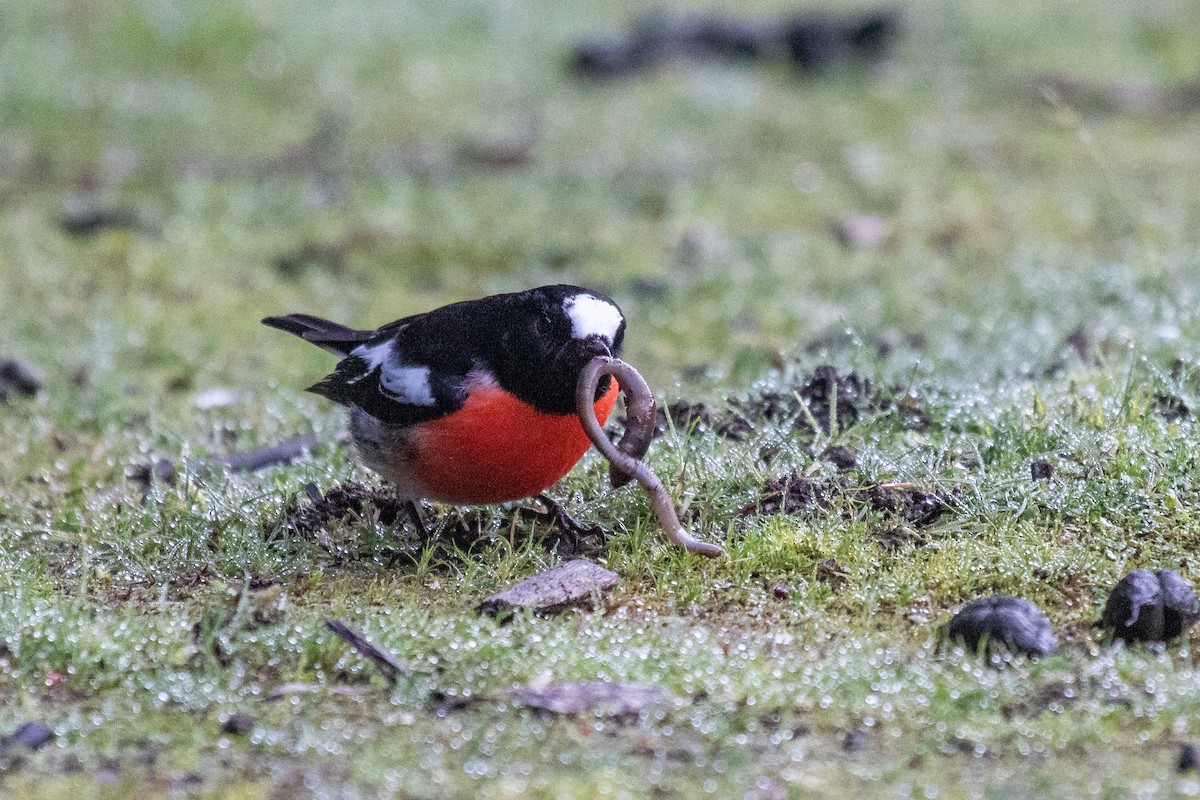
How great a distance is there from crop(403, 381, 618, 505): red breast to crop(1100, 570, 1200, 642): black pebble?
1.51m

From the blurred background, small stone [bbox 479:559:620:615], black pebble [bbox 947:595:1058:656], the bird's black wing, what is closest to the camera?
black pebble [bbox 947:595:1058:656]

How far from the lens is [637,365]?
687 cm

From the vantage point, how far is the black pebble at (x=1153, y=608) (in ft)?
11.3

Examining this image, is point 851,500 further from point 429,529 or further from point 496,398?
point 429,529

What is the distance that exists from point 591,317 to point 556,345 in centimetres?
13

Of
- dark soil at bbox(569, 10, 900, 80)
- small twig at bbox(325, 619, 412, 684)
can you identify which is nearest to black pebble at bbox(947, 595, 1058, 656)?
small twig at bbox(325, 619, 412, 684)

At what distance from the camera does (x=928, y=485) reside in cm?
431

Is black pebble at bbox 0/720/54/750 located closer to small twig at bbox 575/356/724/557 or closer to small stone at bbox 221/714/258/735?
small stone at bbox 221/714/258/735

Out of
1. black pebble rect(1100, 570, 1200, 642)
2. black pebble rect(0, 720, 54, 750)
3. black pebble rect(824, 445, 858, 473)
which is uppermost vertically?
black pebble rect(824, 445, 858, 473)

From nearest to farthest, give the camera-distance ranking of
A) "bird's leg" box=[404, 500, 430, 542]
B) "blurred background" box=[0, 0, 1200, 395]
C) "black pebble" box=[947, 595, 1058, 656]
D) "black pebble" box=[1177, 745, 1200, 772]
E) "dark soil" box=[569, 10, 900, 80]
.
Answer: "black pebble" box=[1177, 745, 1200, 772]
"black pebble" box=[947, 595, 1058, 656]
"bird's leg" box=[404, 500, 430, 542]
"blurred background" box=[0, 0, 1200, 395]
"dark soil" box=[569, 10, 900, 80]

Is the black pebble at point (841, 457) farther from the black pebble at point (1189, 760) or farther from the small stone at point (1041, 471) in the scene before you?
the black pebble at point (1189, 760)

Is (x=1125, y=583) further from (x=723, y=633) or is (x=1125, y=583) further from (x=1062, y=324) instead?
(x=1062, y=324)

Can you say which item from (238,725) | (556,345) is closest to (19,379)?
(556,345)

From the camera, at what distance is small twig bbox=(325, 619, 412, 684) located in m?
3.48
